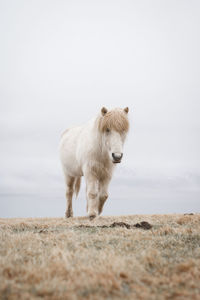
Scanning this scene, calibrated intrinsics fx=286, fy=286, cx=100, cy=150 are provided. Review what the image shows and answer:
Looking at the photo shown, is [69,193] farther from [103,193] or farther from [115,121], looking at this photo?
[115,121]

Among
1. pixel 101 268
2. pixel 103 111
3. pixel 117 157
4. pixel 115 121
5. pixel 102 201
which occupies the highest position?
pixel 103 111

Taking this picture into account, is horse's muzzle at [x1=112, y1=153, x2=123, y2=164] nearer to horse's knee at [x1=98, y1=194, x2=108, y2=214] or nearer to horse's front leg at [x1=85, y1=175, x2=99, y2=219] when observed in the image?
horse's front leg at [x1=85, y1=175, x2=99, y2=219]

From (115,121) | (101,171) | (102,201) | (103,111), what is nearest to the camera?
(115,121)

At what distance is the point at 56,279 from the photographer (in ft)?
7.97

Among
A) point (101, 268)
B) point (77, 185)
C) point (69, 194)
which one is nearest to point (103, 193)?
point (77, 185)

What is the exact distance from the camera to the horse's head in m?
6.47

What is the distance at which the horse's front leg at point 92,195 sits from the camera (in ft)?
24.1

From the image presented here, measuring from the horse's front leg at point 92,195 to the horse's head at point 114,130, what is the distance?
3.39 ft

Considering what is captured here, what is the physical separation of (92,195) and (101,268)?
15.8 ft

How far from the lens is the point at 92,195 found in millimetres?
7457

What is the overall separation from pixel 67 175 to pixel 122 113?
4.21m

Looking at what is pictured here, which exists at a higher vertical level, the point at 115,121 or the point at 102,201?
the point at 115,121

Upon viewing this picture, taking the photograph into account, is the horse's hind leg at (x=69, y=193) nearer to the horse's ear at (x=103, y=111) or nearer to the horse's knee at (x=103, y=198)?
the horse's knee at (x=103, y=198)

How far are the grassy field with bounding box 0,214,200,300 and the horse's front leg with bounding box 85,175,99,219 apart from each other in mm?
3262
